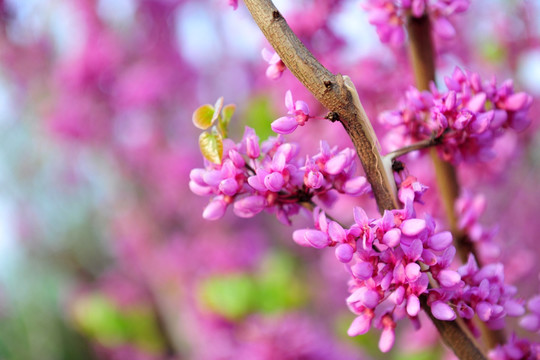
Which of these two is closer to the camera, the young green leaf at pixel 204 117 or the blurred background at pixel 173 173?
the young green leaf at pixel 204 117

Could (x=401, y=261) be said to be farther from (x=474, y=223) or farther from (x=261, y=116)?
(x=261, y=116)

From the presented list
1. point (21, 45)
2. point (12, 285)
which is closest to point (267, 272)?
point (21, 45)

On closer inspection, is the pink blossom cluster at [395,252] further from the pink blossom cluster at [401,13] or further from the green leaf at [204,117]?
the pink blossom cluster at [401,13]

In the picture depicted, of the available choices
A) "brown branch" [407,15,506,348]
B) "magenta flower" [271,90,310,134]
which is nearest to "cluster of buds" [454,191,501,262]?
"brown branch" [407,15,506,348]

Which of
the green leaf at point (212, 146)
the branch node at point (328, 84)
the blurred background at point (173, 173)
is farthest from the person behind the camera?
the blurred background at point (173, 173)

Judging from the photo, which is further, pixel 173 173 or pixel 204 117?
pixel 173 173

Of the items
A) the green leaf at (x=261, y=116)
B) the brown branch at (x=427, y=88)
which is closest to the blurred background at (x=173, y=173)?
the green leaf at (x=261, y=116)

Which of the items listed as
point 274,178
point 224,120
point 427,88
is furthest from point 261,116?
point 274,178

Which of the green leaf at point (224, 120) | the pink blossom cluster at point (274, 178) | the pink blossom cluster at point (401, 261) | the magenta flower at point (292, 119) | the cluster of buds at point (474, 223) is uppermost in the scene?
the green leaf at point (224, 120)
